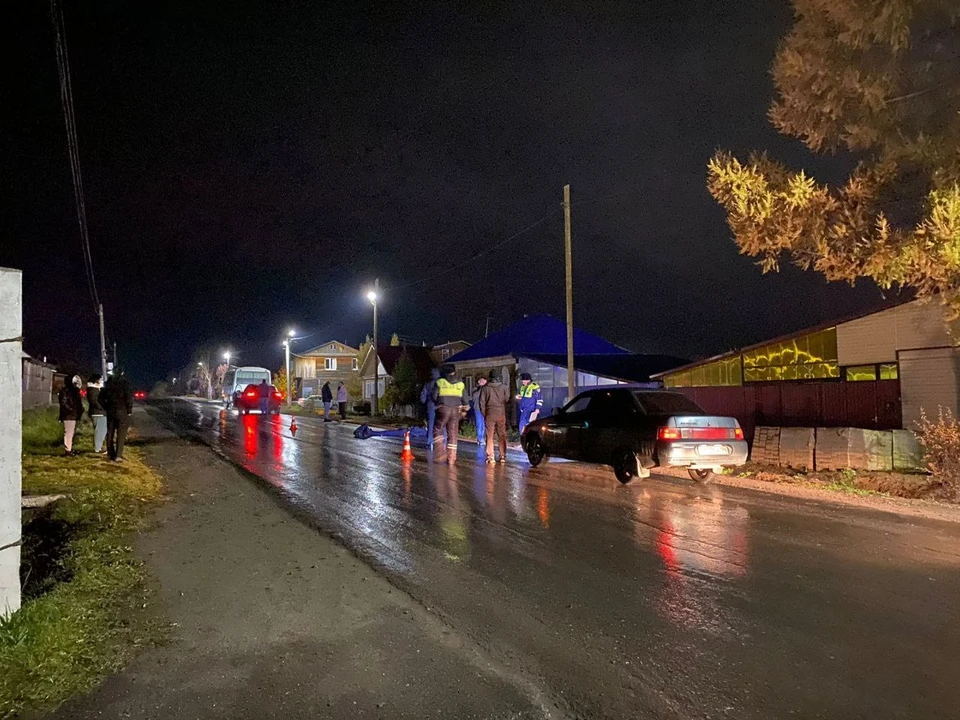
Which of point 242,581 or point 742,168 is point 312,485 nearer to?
point 242,581

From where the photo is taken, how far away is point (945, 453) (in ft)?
31.4

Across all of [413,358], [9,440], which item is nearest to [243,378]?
[413,358]

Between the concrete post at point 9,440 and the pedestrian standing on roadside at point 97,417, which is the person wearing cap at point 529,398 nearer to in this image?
the pedestrian standing on roadside at point 97,417

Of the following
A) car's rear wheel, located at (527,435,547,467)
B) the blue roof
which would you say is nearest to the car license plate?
car's rear wheel, located at (527,435,547,467)

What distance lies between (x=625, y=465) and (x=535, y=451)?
303cm

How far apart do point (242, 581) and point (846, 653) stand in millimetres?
4411

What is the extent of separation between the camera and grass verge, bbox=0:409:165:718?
3895 millimetres

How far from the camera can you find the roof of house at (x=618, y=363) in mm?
26969

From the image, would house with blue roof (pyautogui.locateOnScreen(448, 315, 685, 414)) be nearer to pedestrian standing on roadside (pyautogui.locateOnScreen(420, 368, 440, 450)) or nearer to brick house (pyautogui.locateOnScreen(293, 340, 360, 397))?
pedestrian standing on roadside (pyautogui.locateOnScreen(420, 368, 440, 450))

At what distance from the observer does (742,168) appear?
32.5 feet

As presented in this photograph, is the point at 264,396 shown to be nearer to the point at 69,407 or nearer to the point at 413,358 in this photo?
the point at 413,358

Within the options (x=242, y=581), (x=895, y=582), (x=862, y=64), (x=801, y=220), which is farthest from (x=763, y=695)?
(x=862, y=64)

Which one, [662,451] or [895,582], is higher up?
[662,451]

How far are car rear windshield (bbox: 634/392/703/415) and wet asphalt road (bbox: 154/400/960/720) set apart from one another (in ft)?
4.09
